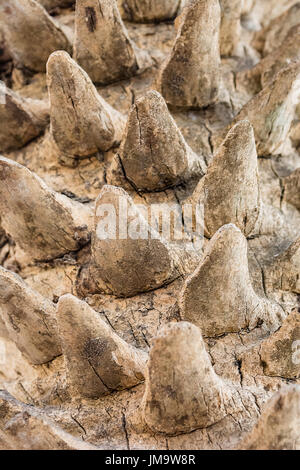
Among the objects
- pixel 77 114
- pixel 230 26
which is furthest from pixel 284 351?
pixel 230 26

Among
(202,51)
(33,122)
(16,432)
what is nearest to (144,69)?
(202,51)

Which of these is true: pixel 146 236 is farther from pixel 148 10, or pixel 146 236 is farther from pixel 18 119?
pixel 148 10

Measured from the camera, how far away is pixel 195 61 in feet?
5.90

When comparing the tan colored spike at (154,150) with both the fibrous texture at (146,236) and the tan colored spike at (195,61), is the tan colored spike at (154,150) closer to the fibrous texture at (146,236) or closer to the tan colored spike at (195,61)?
the fibrous texture at (146,236)

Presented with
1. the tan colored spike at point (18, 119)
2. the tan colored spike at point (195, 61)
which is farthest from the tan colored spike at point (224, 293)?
the tan colored spike at point (18, 119)

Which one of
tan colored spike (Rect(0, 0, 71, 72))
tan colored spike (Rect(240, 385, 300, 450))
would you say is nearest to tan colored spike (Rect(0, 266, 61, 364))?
tan colored spike (Rect(240, 385, 300, 450))

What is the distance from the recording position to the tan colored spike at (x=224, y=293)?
1.28 m

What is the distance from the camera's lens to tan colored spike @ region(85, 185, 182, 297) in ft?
4.57

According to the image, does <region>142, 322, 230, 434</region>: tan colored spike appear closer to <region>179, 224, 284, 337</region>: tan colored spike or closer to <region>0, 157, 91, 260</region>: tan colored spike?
<region>179, 224, 284, 337</region>: tan colored spike

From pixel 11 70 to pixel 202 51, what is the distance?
2.92 ft

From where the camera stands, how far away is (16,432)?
1116 mm

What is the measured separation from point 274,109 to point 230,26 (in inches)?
24.3

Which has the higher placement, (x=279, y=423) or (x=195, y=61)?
(x=195, y=61)

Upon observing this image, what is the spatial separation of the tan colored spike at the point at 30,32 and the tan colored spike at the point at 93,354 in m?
1.22
